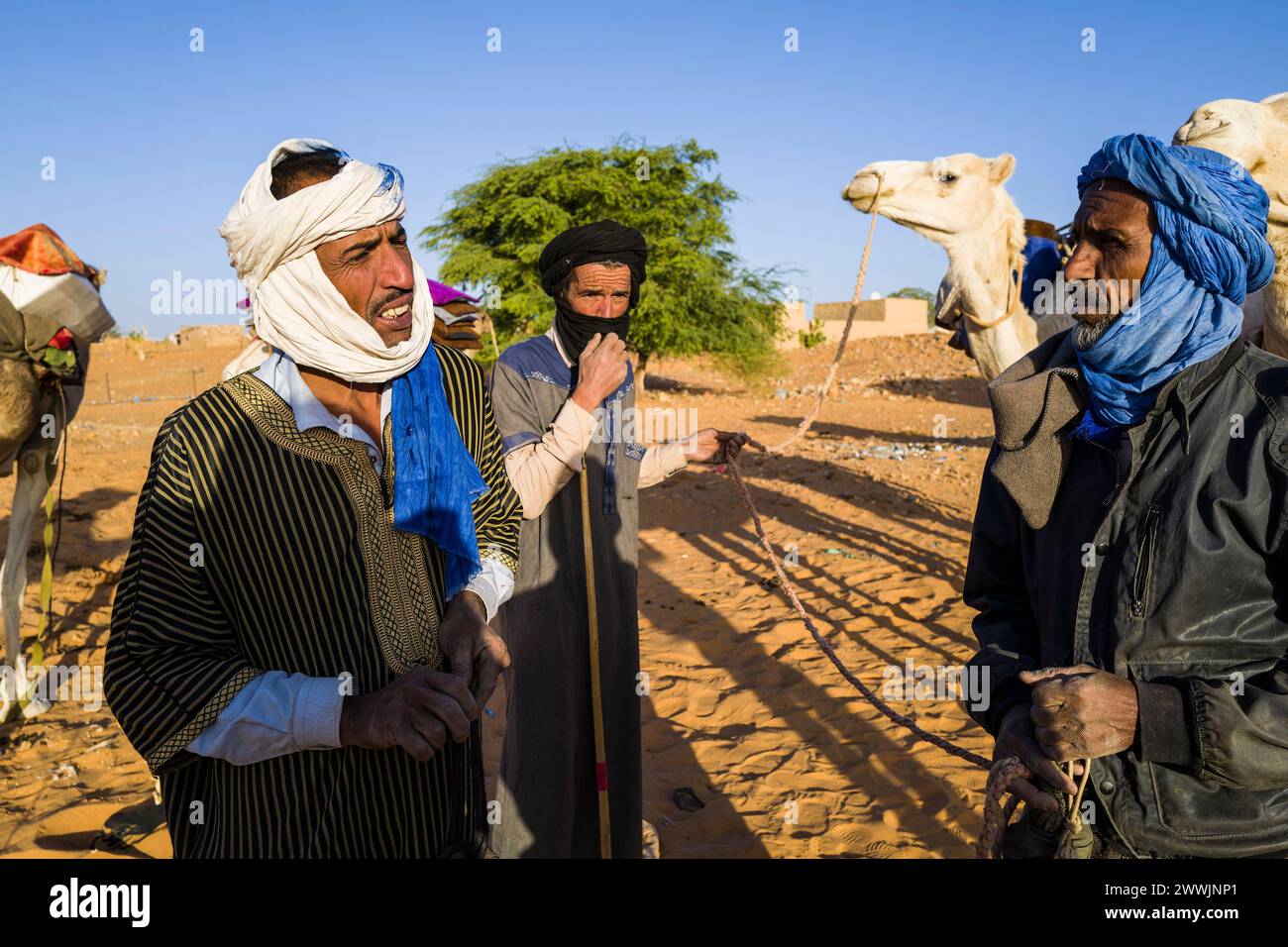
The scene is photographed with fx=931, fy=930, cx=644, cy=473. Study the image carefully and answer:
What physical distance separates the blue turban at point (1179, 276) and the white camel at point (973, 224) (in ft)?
Answer: 16.4

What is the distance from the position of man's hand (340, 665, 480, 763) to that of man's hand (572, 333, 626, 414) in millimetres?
1309

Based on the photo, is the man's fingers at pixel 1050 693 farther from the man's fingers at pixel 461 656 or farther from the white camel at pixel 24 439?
the white camel at pixel 24 439

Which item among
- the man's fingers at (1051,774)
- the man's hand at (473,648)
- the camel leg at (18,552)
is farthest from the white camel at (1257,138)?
the camel leg at (18,552)

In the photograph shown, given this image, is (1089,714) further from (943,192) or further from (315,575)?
(943,192)

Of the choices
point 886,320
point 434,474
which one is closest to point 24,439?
point 434,474

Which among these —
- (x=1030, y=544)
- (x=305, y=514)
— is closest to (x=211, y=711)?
(x=305, y=514)

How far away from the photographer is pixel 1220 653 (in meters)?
1.58

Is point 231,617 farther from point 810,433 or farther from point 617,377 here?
point 810,433

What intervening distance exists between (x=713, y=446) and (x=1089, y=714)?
198 cm

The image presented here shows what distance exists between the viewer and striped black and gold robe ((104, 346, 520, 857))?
156 cm

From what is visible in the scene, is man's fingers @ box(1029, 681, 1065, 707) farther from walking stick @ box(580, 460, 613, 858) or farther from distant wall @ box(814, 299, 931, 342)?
distant wall @ box(814, 299, 931, 342)

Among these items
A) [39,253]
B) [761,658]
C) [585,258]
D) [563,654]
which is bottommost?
[761,658]

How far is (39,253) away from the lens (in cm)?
549

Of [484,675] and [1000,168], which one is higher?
[1000,168]
